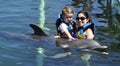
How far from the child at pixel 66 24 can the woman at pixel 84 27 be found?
23 centimetres

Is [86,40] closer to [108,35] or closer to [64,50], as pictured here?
[64,50]

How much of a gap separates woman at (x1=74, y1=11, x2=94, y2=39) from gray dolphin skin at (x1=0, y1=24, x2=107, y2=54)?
0.46 metres

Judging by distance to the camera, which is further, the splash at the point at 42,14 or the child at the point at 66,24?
the splash at the point at 42,14

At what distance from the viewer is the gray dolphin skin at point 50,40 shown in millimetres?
9133

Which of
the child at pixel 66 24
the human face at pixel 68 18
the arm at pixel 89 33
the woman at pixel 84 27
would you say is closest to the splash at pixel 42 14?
the child at pixel 66 24

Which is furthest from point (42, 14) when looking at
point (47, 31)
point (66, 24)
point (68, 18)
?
point (68, 18)

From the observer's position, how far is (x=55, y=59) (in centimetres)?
895

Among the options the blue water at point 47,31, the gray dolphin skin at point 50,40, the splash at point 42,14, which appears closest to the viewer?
the blue water at point 47,31

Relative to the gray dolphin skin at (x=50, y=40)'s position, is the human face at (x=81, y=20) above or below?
above

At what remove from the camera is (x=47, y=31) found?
11.5 m

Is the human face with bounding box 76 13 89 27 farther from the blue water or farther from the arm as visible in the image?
the blue water

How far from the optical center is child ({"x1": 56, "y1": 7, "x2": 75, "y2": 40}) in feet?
31.7

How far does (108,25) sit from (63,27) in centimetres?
265

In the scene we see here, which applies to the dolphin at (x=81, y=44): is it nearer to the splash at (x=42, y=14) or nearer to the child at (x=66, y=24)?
the child at (x=66, y=24)
